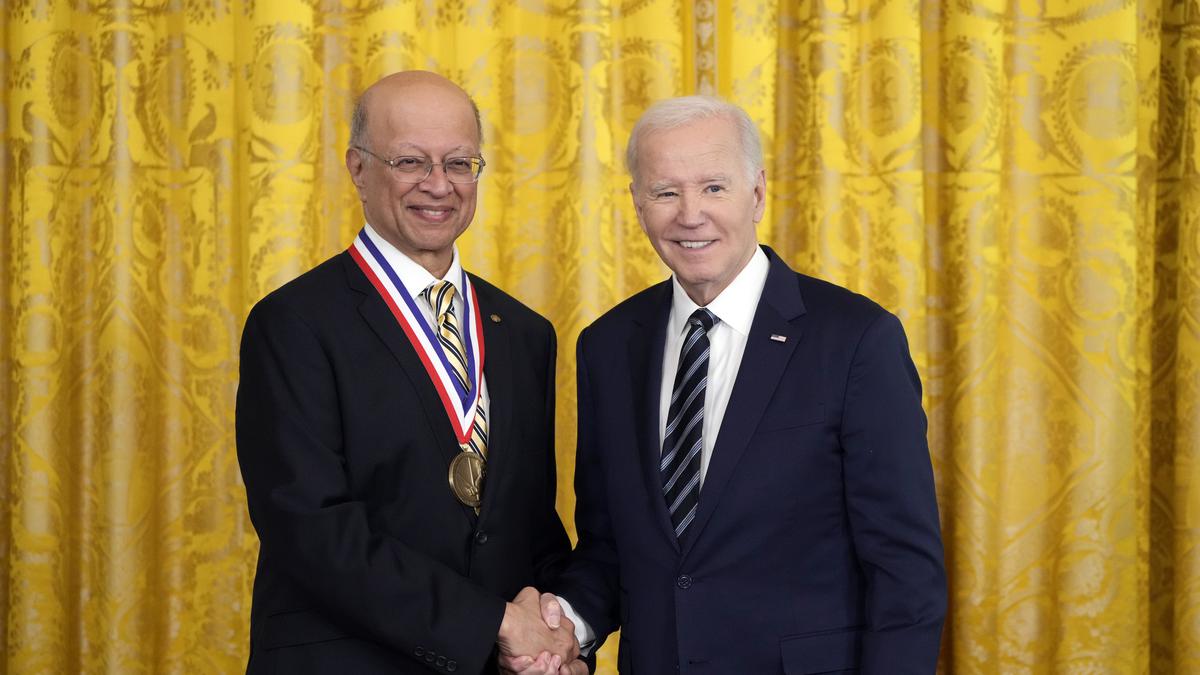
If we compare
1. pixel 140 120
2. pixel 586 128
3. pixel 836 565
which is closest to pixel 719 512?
pixel 836 565

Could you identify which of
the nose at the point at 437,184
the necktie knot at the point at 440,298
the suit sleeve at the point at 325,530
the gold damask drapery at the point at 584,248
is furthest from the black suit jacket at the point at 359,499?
the gold damask drapery at the point at 584,248

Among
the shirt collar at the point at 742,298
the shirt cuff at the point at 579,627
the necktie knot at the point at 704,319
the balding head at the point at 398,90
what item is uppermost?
the balding head at the point at 398,90

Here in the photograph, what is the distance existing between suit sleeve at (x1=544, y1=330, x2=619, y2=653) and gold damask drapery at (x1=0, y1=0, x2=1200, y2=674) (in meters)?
0.98

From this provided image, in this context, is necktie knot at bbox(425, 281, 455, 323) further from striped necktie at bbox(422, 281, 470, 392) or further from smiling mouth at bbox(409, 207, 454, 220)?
smiling mouth at bbox(409, 207, 454, 220)

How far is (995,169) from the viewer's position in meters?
3.34

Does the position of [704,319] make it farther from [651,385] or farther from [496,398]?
[496,398]

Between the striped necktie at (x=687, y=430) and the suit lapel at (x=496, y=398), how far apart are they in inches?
13.2

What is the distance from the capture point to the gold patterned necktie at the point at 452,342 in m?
2.24

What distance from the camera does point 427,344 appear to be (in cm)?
222

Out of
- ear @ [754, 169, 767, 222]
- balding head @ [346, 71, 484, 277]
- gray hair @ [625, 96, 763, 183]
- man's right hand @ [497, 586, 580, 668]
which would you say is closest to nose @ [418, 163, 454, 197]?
balding head @ [346, 71, 484, 277]

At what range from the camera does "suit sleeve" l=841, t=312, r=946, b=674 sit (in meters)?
1.89

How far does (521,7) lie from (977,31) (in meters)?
1.34

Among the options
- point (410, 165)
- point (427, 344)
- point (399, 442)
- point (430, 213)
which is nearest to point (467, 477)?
point (399, 442)

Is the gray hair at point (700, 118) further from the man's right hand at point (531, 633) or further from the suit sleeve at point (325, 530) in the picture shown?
the man's right hand at point (531, 633)
